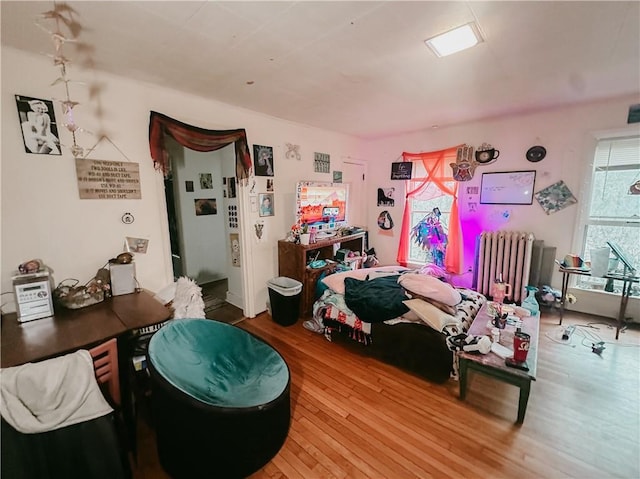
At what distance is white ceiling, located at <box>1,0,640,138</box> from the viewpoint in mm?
1426

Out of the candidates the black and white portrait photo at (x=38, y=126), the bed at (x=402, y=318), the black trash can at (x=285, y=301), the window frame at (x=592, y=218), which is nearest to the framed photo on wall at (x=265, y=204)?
the black trash can at (x=285, y=301)

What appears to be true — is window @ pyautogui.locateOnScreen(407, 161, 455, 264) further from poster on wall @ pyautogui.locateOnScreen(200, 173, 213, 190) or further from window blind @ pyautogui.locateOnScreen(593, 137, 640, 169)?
poster on wall @ pyautogui.locateOnScreen(200, 173, 213, 190)

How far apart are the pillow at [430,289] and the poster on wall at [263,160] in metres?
2.01

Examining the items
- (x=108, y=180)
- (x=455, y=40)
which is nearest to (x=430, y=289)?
(x=455, y=40)

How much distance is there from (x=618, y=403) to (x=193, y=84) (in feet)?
13.5

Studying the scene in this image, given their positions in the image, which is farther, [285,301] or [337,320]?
[285,301]

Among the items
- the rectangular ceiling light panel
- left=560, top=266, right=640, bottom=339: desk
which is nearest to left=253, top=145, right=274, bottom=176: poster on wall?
the rectangular ceiling light panel

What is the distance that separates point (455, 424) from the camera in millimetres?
1771

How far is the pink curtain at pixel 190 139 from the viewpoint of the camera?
91.4 inches

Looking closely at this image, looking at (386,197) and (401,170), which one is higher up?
(401,170)

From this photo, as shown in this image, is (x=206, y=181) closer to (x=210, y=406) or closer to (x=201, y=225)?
(x=201, y=225)

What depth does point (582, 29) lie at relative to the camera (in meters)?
1.59

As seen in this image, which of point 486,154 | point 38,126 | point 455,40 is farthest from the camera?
point 486,154

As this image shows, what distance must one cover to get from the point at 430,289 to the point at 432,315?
26cm
